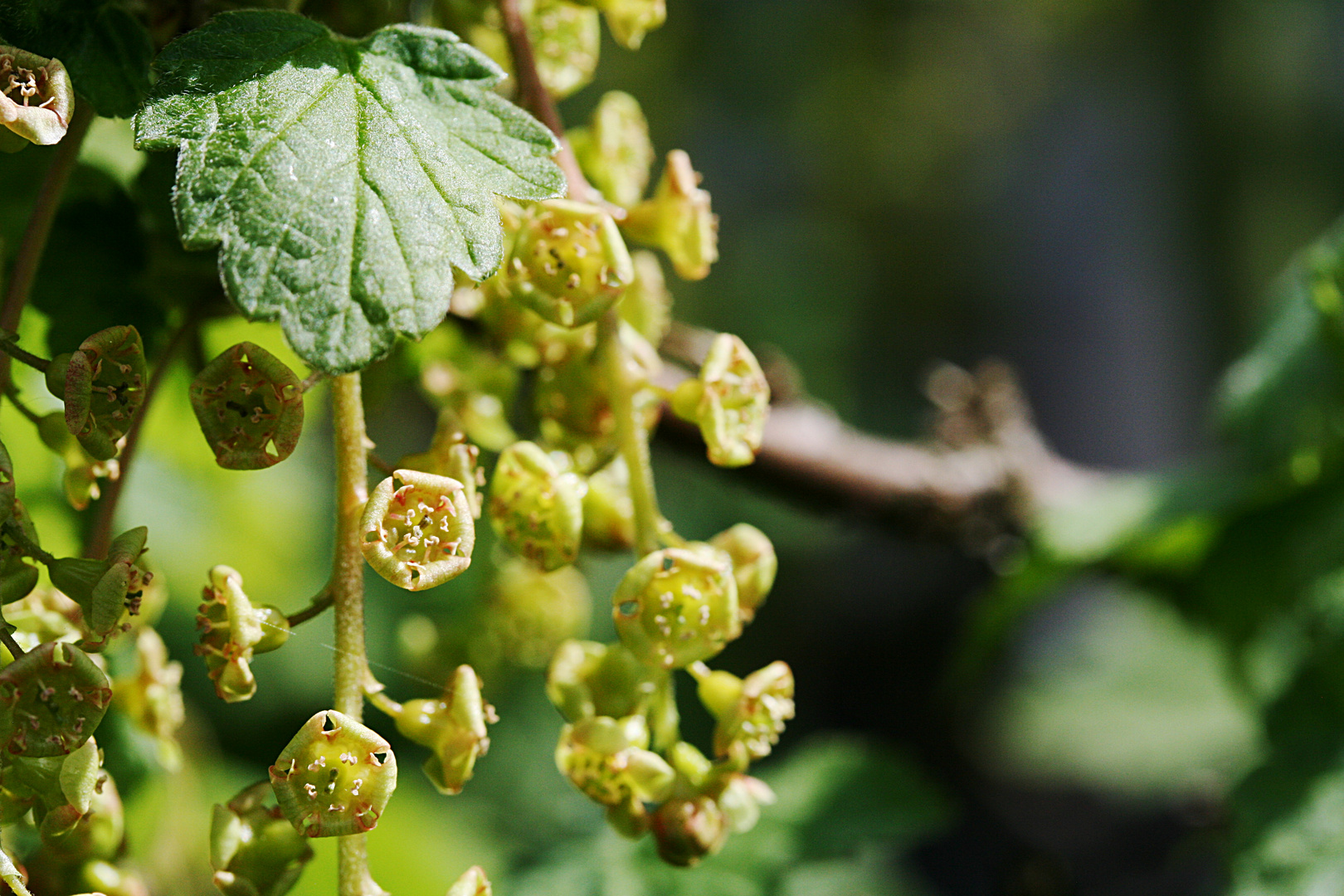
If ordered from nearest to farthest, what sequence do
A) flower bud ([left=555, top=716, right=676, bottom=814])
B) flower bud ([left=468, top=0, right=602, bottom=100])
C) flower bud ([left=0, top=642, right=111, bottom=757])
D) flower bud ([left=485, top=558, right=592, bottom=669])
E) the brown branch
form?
flower bud ([left=0, top=642, right=111, bottom=757]), flower bud ([left=555, top=716, right=676, bottom=814]), flower bud ([left=468, top=0, right=602, bottom=100]), flower bud ([left=485, top=558, right=592, bottom=669]), the brown branch

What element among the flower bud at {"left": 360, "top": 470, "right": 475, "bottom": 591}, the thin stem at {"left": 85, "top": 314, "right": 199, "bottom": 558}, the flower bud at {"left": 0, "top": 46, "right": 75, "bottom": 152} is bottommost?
the thin stem at {"left": 85, "top": 314, "right": 199, "bottom": 558}

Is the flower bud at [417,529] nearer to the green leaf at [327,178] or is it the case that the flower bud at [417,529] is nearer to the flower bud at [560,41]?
the green leaf at [327,178]

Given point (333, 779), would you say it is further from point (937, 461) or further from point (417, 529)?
point (937, 461)

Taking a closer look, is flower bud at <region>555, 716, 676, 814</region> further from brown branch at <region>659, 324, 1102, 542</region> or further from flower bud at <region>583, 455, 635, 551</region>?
brown branch at <region>659, 324, 1102, 542</region>

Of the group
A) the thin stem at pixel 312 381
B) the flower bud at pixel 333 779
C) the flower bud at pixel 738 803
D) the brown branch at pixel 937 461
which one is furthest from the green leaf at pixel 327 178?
the brown branch at pixel 937 461

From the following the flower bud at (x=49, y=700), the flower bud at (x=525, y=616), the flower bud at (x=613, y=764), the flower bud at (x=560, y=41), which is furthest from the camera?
the flower bud at (x=525, y=616)

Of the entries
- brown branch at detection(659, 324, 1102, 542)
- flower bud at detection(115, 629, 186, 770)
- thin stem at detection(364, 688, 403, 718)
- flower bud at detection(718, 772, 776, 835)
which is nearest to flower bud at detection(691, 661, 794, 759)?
flower bud at detection(718, 772, 776, 835)

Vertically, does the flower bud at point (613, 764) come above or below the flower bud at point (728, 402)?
below
